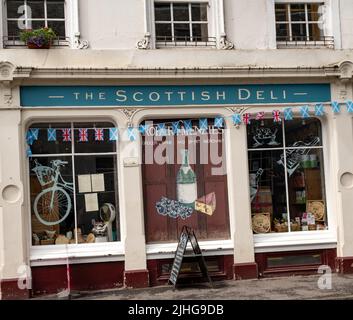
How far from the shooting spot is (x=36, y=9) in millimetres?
11352

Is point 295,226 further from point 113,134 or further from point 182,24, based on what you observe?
point 182,24

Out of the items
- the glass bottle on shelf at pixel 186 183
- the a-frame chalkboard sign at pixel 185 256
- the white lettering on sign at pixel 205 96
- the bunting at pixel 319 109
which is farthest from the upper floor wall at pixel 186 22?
the a-frame chalkboard sign at pixel 185 256

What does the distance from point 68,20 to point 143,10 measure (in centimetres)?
131

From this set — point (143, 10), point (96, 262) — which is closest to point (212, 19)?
point (143, 10)

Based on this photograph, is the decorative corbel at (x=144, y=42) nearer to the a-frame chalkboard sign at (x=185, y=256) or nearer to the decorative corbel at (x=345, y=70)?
the a-frame chalkboard sign at (x=185, y=256)

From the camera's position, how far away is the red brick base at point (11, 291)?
10609mm

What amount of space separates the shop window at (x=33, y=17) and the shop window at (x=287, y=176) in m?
3.83

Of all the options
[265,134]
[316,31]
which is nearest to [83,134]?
[265,134]

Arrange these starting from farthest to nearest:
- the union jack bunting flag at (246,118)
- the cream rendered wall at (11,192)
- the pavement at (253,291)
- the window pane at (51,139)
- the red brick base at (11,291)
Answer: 1. the union jack bunting flag at (246,118)
2. the window pane at (51,139)
3. the cream rendered wall at (11,192)
4. the red brick base at (11,291)
5. the pavement at (253,291)

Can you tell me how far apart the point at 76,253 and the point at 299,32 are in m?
5.71

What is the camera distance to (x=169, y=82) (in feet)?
37.5

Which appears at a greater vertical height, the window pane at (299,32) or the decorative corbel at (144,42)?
the window pane at (299,32)

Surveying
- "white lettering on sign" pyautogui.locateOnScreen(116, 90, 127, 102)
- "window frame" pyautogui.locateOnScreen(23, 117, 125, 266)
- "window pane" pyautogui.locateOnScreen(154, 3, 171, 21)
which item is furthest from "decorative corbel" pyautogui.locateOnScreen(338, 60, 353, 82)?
"window frame" pyautogui.locateOnScreen(23, 117, 125, 266)

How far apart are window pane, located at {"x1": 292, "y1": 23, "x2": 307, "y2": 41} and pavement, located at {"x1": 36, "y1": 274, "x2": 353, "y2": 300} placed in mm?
4371
